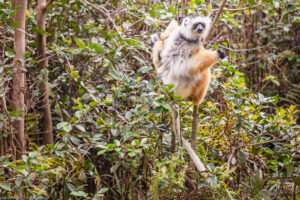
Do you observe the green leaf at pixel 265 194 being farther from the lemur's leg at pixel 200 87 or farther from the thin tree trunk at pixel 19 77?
the thin tree trunk at pixel 19 77

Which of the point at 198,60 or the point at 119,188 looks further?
the point at 119,188

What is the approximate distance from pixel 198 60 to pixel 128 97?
3.33ft

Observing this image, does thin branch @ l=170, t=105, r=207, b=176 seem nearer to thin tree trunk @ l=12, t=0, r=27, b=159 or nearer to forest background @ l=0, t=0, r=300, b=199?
forest background @ l=0, t=0, r=300, b=199

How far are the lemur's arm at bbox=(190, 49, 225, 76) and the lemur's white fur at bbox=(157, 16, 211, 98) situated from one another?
4 centimetres

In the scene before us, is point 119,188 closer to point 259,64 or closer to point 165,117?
point 165,117

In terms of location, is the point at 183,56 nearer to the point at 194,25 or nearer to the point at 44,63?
the point at 194,25

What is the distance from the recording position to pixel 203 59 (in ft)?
12.9

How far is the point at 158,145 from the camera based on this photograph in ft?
14.2

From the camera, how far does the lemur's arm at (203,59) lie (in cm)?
386

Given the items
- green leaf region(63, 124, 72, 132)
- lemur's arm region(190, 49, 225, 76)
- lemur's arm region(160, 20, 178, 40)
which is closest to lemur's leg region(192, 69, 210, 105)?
lemur's arm region(190, 49, 225, 76)

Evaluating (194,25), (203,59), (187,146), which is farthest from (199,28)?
(187,146)

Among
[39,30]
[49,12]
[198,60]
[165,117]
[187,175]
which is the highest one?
[49,12]

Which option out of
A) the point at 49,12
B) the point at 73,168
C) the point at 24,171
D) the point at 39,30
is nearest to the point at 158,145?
the point at 73,168

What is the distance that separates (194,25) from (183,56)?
1.35 feet
